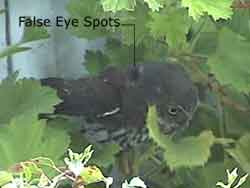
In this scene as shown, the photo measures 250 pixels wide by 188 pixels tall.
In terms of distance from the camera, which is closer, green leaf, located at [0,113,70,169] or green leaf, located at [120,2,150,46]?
green leaf, located at [0,113,70,169]

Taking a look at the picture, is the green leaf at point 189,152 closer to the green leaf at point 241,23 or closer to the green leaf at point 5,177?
the green leaf at point 241,23

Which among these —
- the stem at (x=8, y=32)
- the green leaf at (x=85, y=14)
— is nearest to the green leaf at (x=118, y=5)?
the green leaf at (x=85, y=14)

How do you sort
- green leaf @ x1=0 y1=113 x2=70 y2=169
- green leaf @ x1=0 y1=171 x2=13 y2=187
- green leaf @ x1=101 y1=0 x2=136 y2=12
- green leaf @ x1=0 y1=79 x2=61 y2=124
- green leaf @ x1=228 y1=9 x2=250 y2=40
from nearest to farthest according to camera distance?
green leaf @ x1=0 y1=171 x2=13 y2=187, green leaf @ x1=101 y1=0 x2=136 y2=12, green leaf @ x1=0 y1=113 x2=70 y2=169, green leaf @ x1=0 y1=79 x2=61 y2=124, green leaf @ x1=228 y1=9 x2=250 y2=40

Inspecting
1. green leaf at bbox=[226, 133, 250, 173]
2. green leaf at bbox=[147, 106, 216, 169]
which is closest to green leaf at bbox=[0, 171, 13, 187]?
green leaf at bbox=[147, 106, 216, 169]

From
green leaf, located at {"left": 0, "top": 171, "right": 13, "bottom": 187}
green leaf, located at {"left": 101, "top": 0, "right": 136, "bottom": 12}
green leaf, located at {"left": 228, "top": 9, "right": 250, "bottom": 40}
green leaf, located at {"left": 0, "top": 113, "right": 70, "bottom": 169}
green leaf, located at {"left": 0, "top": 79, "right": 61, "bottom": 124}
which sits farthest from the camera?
green leaf, located at {"left": 228, "top": 9, "right": 250, "bottom": 40}

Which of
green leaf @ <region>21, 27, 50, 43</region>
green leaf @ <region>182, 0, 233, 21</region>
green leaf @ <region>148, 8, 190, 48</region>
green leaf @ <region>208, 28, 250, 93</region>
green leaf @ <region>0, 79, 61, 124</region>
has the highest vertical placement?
green leaf @ <region>182, 0, 233, 21</region>

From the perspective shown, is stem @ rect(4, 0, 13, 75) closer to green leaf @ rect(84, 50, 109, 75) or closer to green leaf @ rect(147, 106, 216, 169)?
green leaf @ rect(84, 50, 109, 75)

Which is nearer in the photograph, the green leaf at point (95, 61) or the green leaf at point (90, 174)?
the green leaf at point (90, 174)
